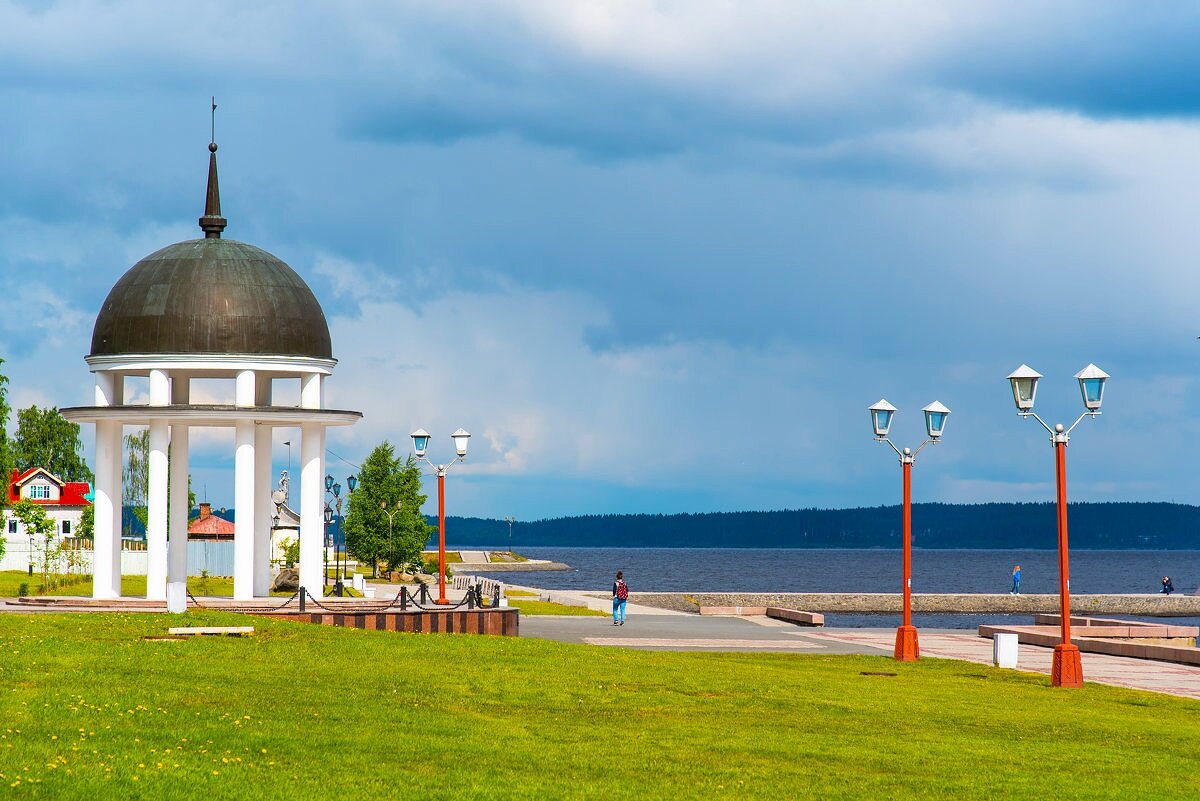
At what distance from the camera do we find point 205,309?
40594 mm

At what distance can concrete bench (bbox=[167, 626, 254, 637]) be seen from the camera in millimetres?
28594

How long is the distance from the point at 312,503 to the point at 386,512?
44788mm

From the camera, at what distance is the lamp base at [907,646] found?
3428 centimetres

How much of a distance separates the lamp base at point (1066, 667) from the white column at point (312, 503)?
2102 centimetres

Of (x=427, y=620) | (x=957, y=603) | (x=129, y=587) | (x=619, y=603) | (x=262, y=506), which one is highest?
(x=262, y=506)

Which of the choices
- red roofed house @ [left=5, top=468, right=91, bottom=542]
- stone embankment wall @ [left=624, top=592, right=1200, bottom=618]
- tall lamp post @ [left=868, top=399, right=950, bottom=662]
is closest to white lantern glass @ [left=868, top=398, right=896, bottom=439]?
tall lamp post @ [left=868, top=399, right=950, bottom=662]

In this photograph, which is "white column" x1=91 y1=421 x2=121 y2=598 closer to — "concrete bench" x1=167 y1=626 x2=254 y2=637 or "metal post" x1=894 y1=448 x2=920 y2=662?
"concrete bench" x1=167 y1=626 x2=254 y2=637

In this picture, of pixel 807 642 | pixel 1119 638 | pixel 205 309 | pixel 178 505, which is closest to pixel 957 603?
pixel 1119 638

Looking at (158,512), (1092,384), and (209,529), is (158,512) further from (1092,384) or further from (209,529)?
(209,529)

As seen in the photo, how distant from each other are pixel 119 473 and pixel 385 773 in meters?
29.5

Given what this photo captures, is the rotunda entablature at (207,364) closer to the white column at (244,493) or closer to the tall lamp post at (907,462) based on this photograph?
the white column at (244,493)

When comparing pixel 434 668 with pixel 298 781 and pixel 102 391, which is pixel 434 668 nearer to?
pixel 298 781

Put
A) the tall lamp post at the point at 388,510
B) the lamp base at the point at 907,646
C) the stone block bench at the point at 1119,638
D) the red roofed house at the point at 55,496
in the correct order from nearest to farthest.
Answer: the lamp base at the point at 907,646, the stone block bench at the point at 1119,638, the tall lamp post at the point at 388,510, the red roofed house at the point at 55,496

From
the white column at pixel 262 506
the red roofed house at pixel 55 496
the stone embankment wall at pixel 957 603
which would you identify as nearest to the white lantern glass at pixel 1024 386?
the white column at pixel 262 506
